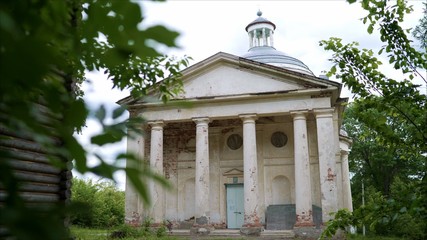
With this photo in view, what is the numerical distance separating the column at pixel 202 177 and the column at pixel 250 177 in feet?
5.71

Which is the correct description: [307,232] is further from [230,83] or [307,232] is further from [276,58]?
[276,58]

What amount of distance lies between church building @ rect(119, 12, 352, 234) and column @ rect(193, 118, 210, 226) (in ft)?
0.15

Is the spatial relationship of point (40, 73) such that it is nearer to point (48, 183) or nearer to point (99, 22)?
point (99, 22)

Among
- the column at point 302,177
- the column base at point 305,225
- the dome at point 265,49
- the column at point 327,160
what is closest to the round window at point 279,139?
the column at point 302,177

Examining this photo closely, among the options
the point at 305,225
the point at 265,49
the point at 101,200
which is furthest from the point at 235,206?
the point at 265,49

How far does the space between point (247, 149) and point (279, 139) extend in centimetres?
314

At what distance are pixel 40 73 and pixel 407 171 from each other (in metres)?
38.0

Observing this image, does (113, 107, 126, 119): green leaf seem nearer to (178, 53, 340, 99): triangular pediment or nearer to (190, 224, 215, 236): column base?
(190, 224, 215, 236): column base

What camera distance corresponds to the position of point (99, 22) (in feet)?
2.98

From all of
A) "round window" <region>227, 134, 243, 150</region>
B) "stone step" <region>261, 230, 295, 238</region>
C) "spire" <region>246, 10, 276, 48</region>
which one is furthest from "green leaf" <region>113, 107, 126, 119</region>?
"spire" <region>246, 10, 276, 48</region>

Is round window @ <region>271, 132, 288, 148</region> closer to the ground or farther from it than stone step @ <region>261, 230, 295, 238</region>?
farther from it

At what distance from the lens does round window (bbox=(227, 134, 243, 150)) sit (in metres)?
19.8

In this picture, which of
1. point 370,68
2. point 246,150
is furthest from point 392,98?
point 246,150

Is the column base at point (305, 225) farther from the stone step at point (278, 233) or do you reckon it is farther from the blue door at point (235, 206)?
the blue door at point (235, 206)
